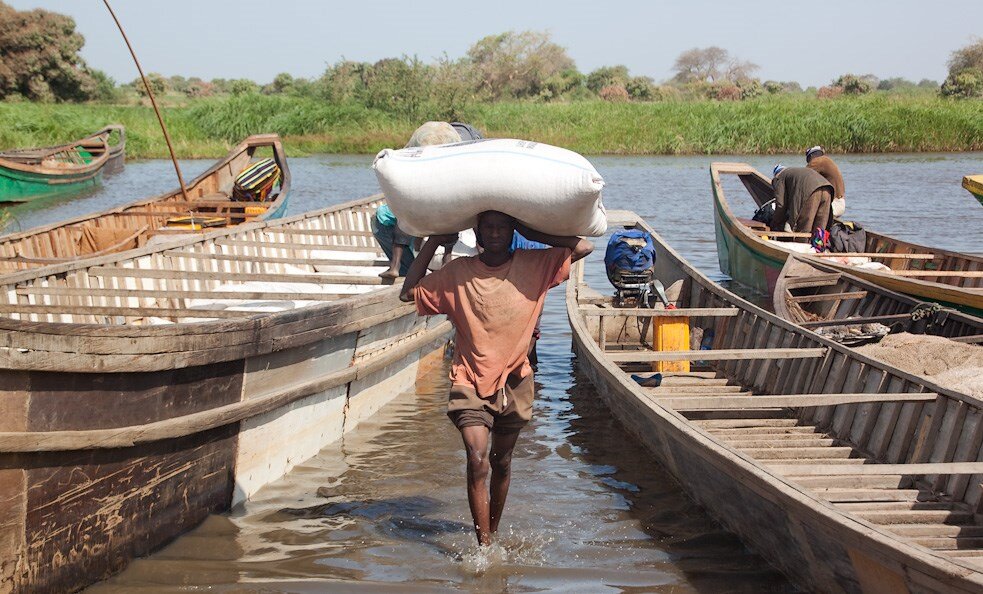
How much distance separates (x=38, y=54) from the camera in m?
38.9

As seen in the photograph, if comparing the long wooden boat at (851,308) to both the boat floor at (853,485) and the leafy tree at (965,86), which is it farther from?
the leafy tree at (965,86)

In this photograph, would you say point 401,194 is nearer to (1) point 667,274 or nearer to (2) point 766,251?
(1) point 667,274

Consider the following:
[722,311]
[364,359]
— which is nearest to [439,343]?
[364,359]

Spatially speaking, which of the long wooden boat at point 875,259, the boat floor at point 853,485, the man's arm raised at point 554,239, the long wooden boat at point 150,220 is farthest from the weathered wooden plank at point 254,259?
the long wooden boat at point 875,259

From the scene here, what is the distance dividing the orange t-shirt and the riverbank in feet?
86.8

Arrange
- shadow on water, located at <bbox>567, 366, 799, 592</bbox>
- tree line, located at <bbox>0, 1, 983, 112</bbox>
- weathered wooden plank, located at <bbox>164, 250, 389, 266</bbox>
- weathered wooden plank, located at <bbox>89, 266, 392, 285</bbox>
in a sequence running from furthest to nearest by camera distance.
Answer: tree line, located at <bbox>0, 1, 983, 112</bbox> < weathered wooden plank, located at <bbox>164, 250, 389, 266</bbox> < weathered wooden plank, located at <bbox>89, 266, 392, 285</bbox> < shadow on water, located at <bbox>567, 366, 799, 592</bbox>

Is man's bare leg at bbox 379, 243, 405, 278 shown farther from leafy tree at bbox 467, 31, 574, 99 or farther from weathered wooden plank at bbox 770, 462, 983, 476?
leafy tree at bbox 467, 31, 574, 99

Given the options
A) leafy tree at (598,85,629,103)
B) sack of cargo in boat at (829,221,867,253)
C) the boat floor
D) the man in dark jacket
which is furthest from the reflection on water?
leafy tree at (598,85,629,103)

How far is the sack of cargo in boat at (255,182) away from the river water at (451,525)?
528 cm

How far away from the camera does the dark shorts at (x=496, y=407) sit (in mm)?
3998

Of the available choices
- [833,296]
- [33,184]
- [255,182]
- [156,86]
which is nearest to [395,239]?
[833,296]

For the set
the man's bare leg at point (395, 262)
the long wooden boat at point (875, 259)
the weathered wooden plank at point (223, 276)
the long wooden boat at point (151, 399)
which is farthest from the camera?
the long wooden boat at point (875, 259)

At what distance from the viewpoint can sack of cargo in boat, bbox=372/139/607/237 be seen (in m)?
3.85

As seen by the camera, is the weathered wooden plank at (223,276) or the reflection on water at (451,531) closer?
the reflection on water at (451,531)
